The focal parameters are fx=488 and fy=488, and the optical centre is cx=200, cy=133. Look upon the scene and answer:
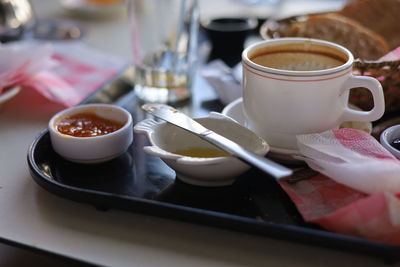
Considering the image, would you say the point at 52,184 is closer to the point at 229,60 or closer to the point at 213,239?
the point at 213,239

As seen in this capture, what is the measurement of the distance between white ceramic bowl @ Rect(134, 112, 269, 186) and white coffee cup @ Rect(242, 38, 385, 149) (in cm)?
4

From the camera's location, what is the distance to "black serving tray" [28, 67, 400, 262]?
19.0 inches

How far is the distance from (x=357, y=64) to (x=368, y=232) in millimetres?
267

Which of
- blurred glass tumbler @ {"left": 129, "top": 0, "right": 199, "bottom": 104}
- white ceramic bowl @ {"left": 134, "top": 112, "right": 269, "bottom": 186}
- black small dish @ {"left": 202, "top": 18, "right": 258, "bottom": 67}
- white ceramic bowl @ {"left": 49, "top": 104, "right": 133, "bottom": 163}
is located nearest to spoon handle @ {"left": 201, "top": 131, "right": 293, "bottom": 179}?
white ceramic bowl @ {"left": 134, "top": 112, "right": 269, "bottom": 186}

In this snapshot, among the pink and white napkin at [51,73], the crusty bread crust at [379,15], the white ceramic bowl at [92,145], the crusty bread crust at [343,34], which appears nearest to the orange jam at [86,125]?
the white ceramic bowl at [92,145]

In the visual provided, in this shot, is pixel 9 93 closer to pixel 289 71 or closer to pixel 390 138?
pixel 289 71

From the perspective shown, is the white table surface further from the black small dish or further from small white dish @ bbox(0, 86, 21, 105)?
the black small dish

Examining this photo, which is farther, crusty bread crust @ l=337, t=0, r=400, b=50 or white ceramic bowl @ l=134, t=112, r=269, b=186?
crusty bread crust @ l=337, t=0, r=400, b=50

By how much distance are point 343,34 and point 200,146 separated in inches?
13.5

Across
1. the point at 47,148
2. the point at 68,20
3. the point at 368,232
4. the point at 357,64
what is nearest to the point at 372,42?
the point at 357,64

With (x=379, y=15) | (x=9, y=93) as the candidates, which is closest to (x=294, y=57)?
(x=379, y=15)

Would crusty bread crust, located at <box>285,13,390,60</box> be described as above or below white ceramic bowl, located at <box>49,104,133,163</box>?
above

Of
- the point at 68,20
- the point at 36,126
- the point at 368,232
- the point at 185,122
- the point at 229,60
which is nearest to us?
the point at 368,232

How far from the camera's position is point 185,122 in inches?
23.7
